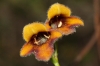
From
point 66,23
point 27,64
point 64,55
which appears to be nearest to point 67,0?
point 64,55

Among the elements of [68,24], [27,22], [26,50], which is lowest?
[27,22]

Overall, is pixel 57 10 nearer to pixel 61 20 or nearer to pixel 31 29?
pixel 61 20

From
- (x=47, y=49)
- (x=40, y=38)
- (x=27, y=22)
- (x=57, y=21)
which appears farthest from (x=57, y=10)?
(x=27, y=22)

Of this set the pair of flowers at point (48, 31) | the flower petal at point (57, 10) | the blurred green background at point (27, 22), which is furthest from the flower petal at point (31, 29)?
the blurred green background at point (27, 22)

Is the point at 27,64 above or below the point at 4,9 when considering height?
below

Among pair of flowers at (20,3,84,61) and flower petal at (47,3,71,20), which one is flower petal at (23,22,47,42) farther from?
flower petal at (47,3,71,20)

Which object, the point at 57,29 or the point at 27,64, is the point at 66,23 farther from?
the point at 27,64
